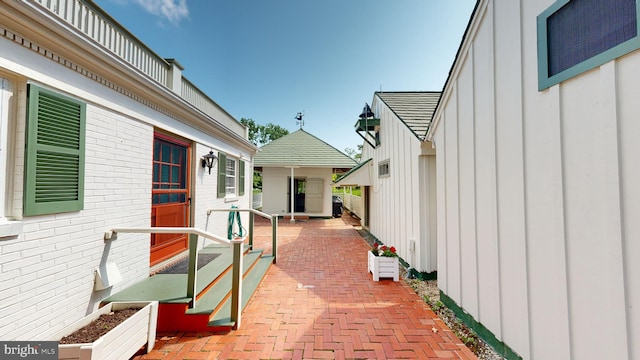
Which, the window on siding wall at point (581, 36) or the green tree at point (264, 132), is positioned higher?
the green tree at point (264, 132)

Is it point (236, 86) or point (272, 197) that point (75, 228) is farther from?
point (236, 86)

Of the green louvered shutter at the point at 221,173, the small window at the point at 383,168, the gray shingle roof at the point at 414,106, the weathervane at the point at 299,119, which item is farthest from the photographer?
the weathervane at the point at 299,119

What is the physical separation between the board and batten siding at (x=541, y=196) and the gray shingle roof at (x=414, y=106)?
1787 mm

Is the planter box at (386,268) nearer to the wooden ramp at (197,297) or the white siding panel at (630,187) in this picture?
the wooden ramp at (197,297)

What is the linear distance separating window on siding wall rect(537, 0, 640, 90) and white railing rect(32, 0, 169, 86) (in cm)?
456

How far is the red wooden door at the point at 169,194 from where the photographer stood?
13.5ft

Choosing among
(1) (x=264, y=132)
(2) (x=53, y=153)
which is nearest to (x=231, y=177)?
(2) (x=53, y=153)

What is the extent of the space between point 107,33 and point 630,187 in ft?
18.2

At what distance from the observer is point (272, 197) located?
44.9 ft

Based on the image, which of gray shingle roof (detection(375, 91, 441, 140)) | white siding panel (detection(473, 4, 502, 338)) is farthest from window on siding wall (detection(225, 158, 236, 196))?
white siding panel (detection(473, 4, 502, 338))

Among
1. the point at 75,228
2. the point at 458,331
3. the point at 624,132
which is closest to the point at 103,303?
the point at 75,228

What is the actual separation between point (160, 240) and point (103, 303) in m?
1.49

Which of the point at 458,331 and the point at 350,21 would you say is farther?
the point at 350,21

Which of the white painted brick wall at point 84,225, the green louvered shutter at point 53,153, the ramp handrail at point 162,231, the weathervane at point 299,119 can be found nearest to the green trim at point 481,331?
the ramp handrail at point 162,231
